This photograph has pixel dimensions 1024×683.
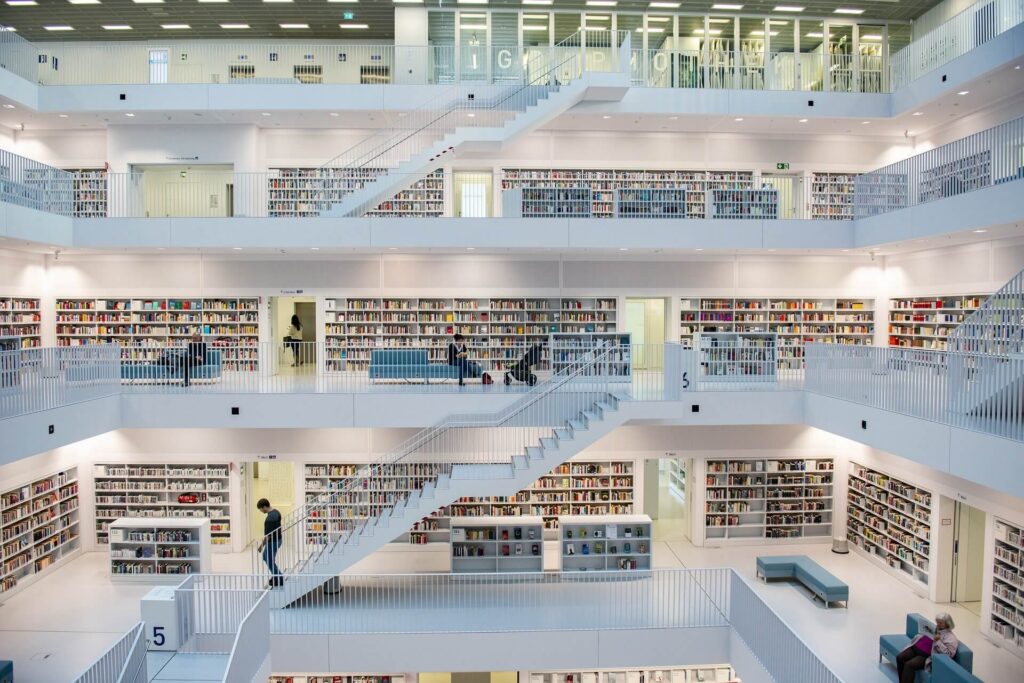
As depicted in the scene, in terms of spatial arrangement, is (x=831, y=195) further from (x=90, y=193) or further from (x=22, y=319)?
(x=22, y=319)

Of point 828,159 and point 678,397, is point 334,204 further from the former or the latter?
point 828,159

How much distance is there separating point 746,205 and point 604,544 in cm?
658

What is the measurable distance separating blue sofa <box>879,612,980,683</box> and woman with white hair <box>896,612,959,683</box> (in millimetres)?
95

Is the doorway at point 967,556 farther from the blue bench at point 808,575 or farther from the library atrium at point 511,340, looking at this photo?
the blue bench at point 808,575

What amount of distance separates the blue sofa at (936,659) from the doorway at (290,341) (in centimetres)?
994

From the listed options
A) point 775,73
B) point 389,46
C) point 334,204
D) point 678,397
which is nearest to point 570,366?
point 678,397

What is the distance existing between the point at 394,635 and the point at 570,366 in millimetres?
4522

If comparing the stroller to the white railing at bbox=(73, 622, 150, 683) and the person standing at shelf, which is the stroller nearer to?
the person standing at shelf

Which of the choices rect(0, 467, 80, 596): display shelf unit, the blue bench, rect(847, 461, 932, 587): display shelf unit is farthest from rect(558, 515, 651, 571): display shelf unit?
rect(0, 467, 80, 596): display shelf unit

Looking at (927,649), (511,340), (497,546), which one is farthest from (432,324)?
(927,649)

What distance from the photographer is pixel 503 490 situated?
1038cm

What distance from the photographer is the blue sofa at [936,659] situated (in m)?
7.13

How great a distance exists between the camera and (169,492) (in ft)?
43.4

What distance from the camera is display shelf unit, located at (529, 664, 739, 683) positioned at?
1030 cm
